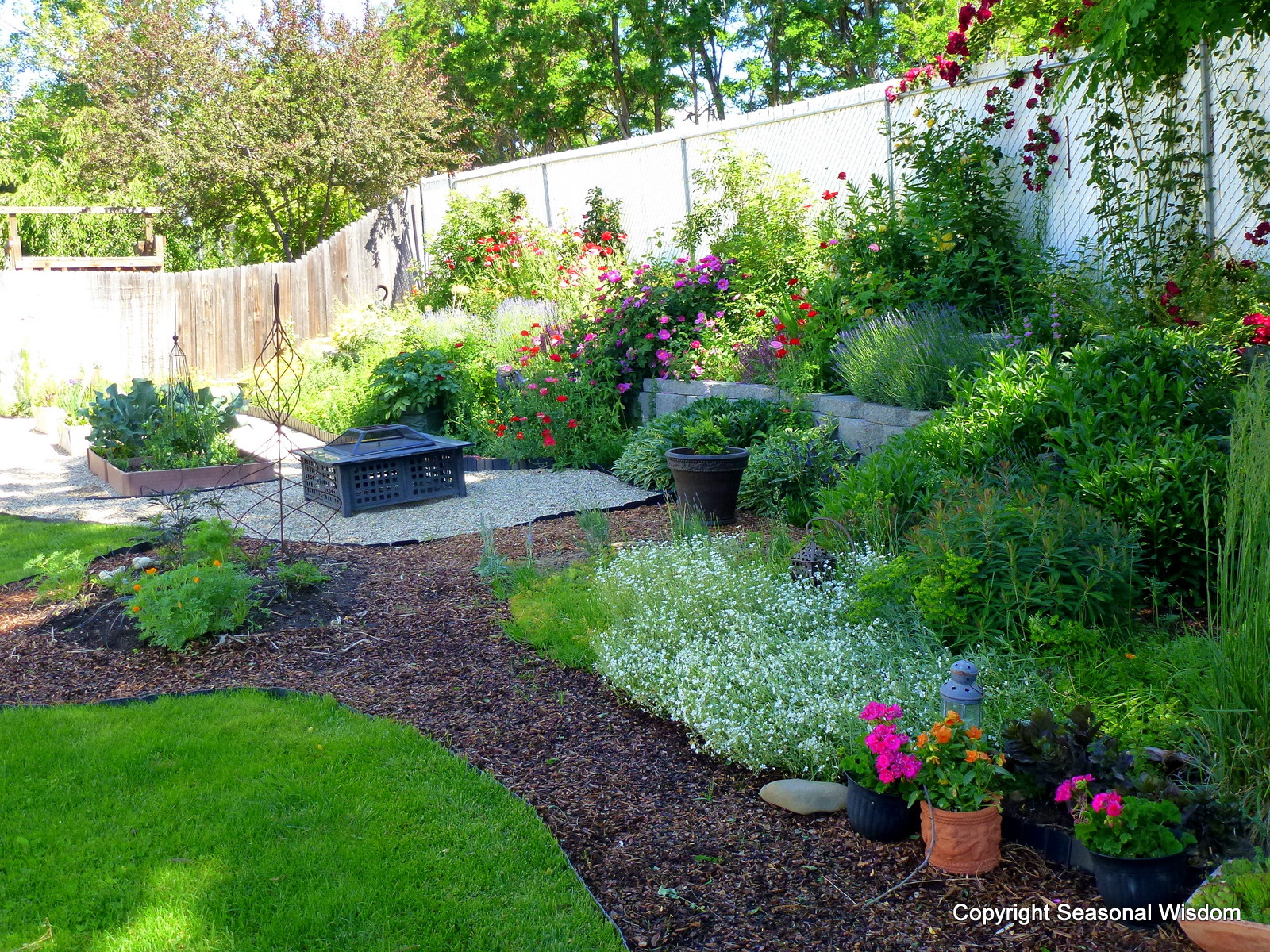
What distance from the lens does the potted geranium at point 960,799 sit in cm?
249

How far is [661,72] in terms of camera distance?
23.1 metres

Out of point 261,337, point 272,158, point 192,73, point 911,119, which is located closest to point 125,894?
point 911,119

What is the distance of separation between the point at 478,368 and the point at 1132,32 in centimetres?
654

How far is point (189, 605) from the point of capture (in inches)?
168

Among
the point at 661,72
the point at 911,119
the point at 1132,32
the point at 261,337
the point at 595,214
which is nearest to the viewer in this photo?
the point at 1132,32

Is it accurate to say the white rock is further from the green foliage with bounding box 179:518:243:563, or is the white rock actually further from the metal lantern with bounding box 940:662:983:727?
the green foliage with bounding box 179:518:243:563

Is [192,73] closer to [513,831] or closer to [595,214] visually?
[595,214]

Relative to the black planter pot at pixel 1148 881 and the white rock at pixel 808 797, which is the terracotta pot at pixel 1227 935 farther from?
the white rock at pixel 808 797

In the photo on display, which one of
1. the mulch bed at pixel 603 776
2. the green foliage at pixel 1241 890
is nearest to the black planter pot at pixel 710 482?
the mulch bed at pixel 603 776

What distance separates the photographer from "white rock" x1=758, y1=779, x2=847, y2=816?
9.39 feet

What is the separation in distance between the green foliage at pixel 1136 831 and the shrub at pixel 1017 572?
0.96m

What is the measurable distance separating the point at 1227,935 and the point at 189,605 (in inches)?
152

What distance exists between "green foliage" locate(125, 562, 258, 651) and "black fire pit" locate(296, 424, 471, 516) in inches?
102

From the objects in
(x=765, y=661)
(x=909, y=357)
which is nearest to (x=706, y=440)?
(x=909, y=357)
